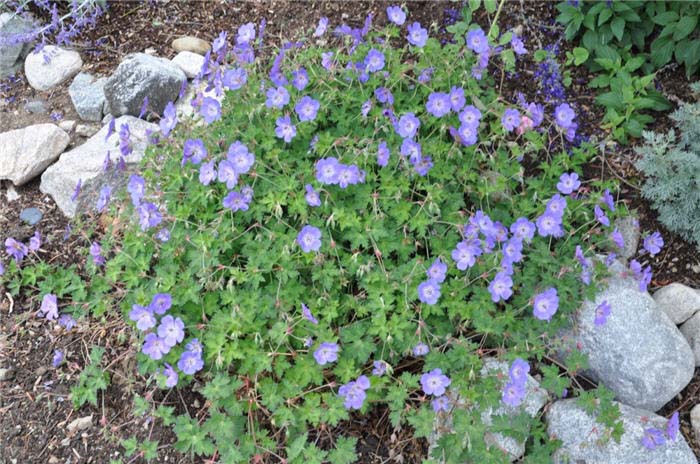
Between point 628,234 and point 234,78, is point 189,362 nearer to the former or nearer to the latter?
point 234,78

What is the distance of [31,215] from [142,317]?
5.17 ft

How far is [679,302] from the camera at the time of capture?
12.2 ft

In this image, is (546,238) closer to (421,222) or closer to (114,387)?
(421,222)

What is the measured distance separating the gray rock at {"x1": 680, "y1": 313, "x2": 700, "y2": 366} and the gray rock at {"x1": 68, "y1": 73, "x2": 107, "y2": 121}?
3754mm

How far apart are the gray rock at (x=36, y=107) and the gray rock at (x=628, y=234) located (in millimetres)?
3734

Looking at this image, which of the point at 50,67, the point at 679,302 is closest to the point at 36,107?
the point at 50,67

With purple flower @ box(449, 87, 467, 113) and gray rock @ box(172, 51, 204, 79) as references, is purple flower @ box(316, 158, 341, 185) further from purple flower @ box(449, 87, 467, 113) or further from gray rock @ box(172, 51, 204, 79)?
gray rock @ box(172, 51, 204, 79)

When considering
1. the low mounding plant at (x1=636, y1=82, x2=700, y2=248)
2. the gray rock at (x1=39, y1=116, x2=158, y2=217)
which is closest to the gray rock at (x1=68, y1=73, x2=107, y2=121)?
the gray rock at (x1=39, y1=116, x2=158, y2=217)

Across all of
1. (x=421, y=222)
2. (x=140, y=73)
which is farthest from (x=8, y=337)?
(x=421, y=222)

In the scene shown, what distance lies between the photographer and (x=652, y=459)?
312 cm

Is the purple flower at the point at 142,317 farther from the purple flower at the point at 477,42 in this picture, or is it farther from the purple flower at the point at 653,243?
the purple flower at the point at 653,243

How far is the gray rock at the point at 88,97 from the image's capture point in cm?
470

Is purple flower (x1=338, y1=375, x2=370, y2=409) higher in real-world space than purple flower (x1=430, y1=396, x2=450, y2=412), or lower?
higher

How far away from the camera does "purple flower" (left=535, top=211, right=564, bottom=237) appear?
11.0ft
